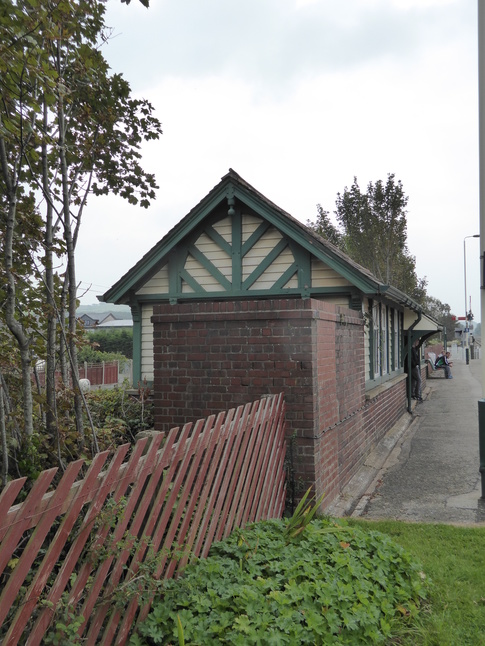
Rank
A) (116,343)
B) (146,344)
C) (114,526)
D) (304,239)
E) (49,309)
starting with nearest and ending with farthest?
(114,526), (49,309), (304,239), (146,344), (116,343)

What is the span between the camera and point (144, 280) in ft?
33.1

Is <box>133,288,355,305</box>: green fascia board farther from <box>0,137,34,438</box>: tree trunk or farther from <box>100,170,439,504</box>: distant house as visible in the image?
<box>0,137,34,438</box>: tree trunk

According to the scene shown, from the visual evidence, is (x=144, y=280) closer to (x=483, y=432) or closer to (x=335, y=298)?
(x=335, y=298)

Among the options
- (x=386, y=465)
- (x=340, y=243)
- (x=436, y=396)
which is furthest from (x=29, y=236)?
(x=340, y=243)

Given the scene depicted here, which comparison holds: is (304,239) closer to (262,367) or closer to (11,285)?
(262,367)

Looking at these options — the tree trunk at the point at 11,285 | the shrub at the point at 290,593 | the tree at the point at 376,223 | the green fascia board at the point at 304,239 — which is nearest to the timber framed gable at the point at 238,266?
the green fascia board at the point at 304,239

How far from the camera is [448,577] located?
13.3 feet

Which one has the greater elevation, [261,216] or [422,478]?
[261,216]

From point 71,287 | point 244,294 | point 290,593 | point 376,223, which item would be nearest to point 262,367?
point 71,287

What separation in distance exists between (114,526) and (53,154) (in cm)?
306

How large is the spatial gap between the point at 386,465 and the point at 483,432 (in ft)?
8.15

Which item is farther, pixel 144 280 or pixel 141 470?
pixel 144 280

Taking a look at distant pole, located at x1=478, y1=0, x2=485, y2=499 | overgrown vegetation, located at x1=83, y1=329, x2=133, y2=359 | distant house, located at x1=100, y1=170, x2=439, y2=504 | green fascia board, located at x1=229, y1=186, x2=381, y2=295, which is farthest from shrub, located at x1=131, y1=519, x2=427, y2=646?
overgrown vegetation, located at x1=83, y1=329, x2=133, y2=359

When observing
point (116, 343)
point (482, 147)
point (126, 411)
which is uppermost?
point (482, 147)
